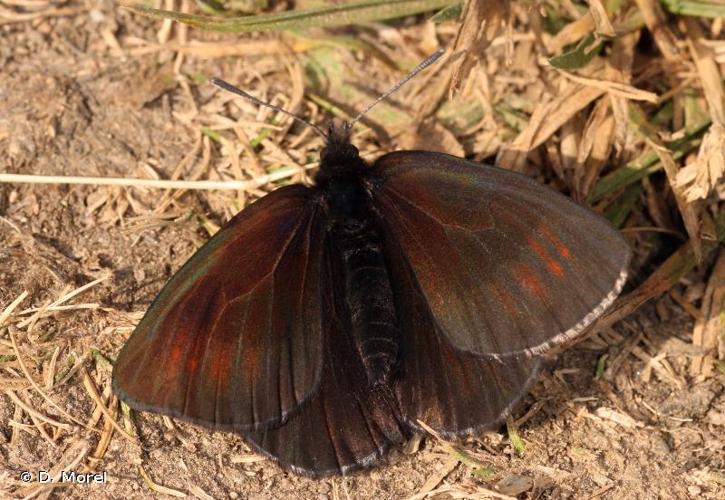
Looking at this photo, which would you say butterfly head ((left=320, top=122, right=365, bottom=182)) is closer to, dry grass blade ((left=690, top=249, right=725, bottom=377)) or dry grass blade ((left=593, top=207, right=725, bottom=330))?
dry grass blade ((left=593, top=207, right=725, bottom=330))

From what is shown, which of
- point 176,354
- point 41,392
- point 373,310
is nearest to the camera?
point 176,354

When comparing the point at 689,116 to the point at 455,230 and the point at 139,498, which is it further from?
the point at 139,498

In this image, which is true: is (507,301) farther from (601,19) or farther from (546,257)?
(601,19)

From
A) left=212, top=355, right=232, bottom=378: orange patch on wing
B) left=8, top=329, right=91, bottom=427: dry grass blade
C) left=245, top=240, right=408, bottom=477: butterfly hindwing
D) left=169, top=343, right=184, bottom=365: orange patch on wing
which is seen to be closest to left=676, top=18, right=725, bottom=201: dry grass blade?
left=245, top=240, right=408, bottom=477: butterfly hindwing

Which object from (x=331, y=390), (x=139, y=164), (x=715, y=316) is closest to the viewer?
(x=331, y=390)

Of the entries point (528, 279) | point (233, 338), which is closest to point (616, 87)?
point (528, 279)

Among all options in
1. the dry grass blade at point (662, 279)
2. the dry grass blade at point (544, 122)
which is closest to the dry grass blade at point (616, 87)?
the dry grass blade at point (544, 122)

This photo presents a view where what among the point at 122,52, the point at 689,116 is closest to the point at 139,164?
the point at 122,52
